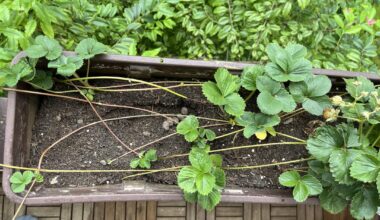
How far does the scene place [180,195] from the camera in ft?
3.10

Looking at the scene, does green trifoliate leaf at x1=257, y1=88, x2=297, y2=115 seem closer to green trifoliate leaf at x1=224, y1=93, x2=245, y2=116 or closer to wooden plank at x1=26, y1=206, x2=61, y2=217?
green trifoliate leaf at x1=224, y1=93, x2=245, y2=116

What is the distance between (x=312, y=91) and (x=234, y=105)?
0.20 meters

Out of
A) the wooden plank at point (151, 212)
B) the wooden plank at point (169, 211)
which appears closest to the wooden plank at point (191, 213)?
the wooden plank at point (169, 211)

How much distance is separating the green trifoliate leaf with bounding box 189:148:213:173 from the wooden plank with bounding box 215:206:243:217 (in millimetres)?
845

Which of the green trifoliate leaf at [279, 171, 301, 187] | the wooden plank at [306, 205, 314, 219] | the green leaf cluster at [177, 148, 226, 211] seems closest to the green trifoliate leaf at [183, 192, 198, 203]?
the green leaf cluster at [177, 148, 226, 211]

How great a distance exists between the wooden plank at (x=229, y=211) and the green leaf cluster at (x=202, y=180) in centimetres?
80

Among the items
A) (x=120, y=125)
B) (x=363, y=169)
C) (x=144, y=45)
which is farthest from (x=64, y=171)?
(x=363, y=169)

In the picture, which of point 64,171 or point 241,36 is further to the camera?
point 241,36

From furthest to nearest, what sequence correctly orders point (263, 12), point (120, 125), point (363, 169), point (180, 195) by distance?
point (263, 12), point (120, 125), point (180, 195), point (363, 169)

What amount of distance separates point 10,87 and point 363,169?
2.69 feet

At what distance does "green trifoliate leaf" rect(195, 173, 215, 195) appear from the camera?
0.86 meters

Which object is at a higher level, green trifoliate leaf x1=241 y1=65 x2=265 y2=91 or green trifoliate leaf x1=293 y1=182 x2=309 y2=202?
green trifoliate leaf x1=241 y1=65 x2=265 y2=91

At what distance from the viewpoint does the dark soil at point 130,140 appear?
1.02m

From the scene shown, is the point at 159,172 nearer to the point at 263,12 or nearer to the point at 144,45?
the point at 144,45
